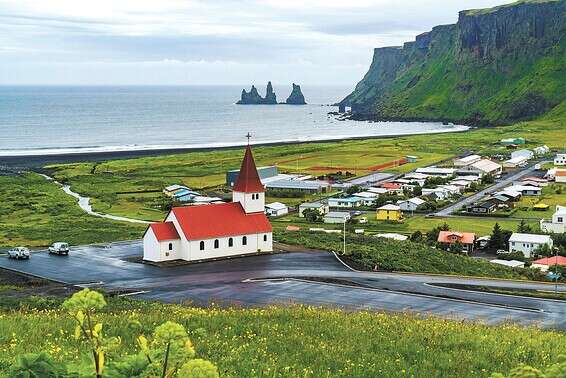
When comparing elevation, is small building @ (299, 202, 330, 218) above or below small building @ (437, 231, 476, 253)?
above

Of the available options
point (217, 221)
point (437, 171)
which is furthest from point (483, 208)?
point (217, 221)

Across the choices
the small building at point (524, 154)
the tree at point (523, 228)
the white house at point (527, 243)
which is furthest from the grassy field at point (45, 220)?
the small building at point (524, 154)

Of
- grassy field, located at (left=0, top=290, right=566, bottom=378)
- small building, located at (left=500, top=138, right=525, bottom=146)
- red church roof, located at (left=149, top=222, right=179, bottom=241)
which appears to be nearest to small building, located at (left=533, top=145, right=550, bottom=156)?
small building, located at (left=500, top=138, right=525, bottom=146)

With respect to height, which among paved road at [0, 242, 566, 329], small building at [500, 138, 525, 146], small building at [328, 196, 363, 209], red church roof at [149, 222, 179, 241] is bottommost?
small building at [328, 196, 363, 209]

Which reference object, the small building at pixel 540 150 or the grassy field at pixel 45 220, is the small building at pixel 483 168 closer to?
the small building at pixel 540 150

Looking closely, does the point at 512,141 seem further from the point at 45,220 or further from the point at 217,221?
the point at 217,221

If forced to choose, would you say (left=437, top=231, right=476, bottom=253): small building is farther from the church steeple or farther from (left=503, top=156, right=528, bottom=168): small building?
(left=503, top=156, right=528, bottom=168): small building

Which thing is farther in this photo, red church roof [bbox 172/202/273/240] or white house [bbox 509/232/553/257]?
white house [bbox 509/232/553/257]
